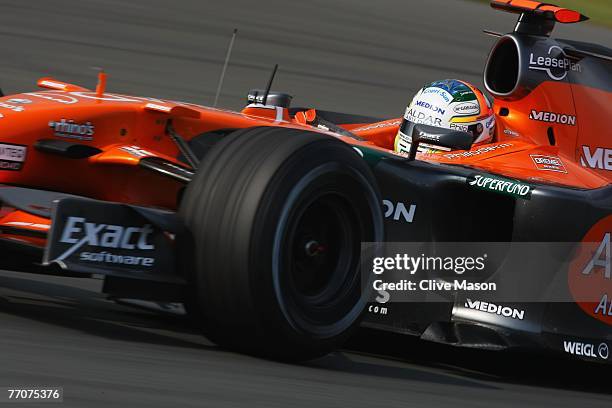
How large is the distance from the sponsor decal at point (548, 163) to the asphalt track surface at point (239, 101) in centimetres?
100

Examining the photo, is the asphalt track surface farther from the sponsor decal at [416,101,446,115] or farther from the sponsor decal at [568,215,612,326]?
the sponsor decal at [416,101,446,115]

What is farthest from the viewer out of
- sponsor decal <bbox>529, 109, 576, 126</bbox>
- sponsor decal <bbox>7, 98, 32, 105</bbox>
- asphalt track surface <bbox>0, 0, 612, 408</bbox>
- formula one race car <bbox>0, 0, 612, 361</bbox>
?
sponsor decal <bbox>529, 109, 576, 126</bbox>

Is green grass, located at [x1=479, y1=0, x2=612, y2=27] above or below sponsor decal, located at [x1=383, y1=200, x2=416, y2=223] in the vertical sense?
above

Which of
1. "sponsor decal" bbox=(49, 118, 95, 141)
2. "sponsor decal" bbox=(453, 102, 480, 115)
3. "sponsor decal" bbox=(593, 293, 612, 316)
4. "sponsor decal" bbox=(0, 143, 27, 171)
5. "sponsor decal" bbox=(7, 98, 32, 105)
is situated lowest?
"sponsor decal" bbox=(593, 293, 612, 316)

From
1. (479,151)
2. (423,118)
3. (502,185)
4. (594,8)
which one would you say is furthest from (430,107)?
(594,8)

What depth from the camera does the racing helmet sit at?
21.0 ft

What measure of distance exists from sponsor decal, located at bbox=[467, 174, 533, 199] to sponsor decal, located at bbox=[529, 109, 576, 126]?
1.38 m

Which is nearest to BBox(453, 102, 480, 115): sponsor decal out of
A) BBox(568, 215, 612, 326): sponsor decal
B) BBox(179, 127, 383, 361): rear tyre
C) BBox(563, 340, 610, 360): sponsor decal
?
BBox(568, 215, 612, 326): sponsor decal

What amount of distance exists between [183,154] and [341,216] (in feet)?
2.72

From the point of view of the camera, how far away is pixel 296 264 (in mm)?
4559

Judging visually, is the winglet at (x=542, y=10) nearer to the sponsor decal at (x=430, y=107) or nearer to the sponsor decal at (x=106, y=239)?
the sponsor decal at (x=430, y=107)

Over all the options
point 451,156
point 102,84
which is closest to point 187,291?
point 102,84

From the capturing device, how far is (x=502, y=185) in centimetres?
526

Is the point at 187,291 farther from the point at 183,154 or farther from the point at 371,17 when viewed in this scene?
the point at 371,17
